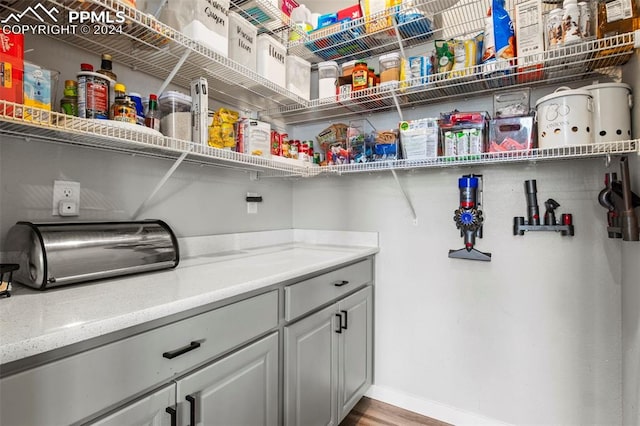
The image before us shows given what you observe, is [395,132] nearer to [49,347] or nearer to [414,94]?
[414,94]

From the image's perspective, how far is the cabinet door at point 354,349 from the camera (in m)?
1.64

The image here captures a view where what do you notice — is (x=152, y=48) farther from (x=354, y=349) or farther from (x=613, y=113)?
(x=613, y=113)

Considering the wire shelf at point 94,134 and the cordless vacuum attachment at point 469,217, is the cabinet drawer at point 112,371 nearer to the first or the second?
the wire shelf at point 94,134

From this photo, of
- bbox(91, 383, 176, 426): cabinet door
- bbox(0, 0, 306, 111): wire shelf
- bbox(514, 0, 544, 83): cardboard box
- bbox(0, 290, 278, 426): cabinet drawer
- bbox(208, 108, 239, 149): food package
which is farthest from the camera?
bbox(208, 108, 239, 149): food package

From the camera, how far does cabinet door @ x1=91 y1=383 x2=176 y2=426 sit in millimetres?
732

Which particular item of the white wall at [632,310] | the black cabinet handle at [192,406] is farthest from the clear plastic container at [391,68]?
the black cabinet handle at [192,406]

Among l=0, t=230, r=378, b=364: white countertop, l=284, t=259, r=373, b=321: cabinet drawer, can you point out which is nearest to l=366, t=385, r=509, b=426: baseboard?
l=284, t=259, r=373, b=321: cabinet drawer

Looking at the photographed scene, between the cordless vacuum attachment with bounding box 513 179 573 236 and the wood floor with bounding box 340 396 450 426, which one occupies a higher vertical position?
the cordless vacuum attachment with bounding box 513 179 573 236

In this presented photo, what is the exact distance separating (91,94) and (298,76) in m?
1.12

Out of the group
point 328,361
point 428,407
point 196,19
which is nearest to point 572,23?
point 196,19

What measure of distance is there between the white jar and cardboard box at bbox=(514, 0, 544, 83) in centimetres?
9

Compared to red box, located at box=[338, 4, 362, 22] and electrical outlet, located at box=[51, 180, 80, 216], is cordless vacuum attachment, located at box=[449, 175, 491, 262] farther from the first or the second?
electrical outlet, located at box=[51, 180, 80, 216]

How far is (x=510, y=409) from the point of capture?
1673mm

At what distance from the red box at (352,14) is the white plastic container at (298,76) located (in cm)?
31
